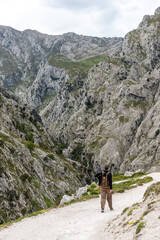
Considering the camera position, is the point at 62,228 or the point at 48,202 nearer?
the point at 62,228

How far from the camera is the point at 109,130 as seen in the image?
607ft

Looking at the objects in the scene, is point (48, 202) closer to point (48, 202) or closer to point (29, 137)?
point (48, 202)

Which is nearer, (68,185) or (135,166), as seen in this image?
(68,185)

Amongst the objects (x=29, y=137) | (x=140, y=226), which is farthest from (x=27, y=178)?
(x=140, y=226)

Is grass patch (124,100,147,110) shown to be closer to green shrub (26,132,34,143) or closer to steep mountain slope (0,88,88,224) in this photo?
green shrub (26,132,34,143)

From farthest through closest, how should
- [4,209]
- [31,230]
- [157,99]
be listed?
1. [157,99]
2. [4,209]
3. [31,230]

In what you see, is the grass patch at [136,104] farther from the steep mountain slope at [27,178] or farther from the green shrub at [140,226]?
the green shrub at [140,226]

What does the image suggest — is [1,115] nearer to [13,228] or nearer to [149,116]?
[13,228]

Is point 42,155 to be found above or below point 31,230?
below

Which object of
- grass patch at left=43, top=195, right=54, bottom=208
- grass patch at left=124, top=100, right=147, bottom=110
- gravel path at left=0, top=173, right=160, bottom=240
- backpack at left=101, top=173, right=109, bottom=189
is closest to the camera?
gravel path at left=0, top=173, right=160, bottom=240

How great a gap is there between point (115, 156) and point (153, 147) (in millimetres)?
31359

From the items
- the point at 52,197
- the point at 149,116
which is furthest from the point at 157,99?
the point at 52,197

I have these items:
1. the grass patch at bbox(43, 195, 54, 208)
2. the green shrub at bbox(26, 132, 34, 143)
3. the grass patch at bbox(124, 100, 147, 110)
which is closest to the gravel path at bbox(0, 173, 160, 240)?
the grass patch at bbox(43, 195, 54, 208)

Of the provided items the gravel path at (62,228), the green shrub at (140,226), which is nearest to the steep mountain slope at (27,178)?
the gravel path at (62,228)
